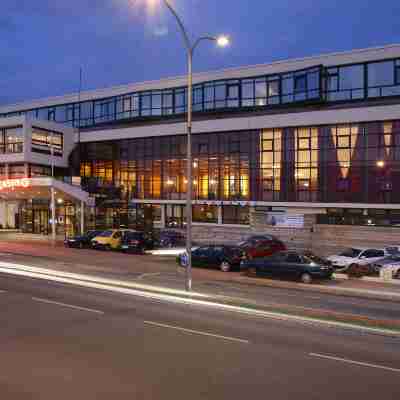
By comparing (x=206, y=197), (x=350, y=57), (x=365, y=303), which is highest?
(x=350, y=57)

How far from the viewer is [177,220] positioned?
4441cm

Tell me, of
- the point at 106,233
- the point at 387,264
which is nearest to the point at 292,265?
the point at 387,264

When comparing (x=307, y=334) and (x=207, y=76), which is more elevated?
(x=207, y=76)

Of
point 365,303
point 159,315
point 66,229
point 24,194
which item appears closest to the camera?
point 159,315

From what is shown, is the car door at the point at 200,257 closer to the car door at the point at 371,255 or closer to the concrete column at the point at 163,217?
the car door at the point at 371,255

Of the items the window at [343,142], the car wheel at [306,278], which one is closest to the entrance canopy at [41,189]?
the window at [343,142]

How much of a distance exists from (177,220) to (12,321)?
107 feet

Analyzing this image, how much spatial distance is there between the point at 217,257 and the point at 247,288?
577cm

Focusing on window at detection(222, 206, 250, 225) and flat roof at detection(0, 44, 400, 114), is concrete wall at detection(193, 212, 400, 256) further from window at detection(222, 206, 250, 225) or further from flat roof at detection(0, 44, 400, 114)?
flat roof at detection(0, 44, 400, 114)

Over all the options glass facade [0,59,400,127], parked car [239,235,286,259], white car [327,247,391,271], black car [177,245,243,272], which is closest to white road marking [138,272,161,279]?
black car [177,245,243,272]

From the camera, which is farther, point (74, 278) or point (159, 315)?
point (74, 278)

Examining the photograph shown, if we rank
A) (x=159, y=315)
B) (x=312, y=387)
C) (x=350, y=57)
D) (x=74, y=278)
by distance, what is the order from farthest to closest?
(x=350, y=57) → (x=74, y=278) → (x=159, y=315) → (x=312, y=387)

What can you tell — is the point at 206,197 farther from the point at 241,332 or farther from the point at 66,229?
the point at 241,332

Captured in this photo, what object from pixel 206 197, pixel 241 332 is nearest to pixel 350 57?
pixel 206 197
